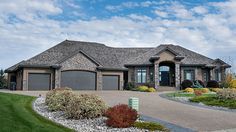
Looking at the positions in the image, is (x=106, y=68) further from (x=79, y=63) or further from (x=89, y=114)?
(x=89, y=114)

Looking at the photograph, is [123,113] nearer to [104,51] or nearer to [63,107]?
[63,107]

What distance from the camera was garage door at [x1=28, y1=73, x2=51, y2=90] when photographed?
113ft

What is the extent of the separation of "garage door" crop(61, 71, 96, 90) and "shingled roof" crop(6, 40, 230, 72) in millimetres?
1725

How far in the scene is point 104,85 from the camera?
37.9 m

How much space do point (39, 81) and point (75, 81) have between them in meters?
4.17

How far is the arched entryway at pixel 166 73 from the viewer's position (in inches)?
1639

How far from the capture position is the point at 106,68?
3747 cm

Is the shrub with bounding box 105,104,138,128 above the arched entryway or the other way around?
the other way around

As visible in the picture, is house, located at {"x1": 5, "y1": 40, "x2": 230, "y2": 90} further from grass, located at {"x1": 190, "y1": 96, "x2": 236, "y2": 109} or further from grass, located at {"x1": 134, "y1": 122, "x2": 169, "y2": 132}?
grass, located at {"x1": 134, "y1": 122, "x2": 169, "y2": 132}

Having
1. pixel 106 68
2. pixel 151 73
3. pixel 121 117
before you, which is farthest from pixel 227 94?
pixel 151 73

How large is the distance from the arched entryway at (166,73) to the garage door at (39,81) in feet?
51.3

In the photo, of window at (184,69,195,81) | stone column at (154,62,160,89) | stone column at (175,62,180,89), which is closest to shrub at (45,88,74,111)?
stone column at (154,62,160,89)

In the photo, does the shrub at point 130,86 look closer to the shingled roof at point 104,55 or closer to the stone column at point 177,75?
the shingled roof at point 104,55

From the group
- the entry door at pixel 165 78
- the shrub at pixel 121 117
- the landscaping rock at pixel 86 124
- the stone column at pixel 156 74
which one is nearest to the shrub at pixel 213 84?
the entry door at pixel 165 78
